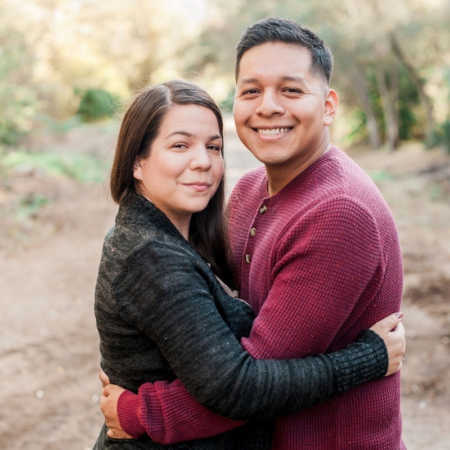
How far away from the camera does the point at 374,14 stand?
16422 millimetres

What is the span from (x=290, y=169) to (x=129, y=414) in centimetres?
101

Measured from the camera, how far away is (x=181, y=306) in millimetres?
1628

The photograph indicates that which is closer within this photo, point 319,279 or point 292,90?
point 319,279

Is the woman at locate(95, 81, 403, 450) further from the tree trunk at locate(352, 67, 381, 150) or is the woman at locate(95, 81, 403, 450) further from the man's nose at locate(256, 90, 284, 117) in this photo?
the tree trunk at locate(352, 67, 381, 150)

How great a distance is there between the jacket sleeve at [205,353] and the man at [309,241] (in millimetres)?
76

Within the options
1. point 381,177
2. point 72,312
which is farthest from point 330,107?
point 381,177

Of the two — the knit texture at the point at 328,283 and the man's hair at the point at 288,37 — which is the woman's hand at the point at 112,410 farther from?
the man's hair at the point at 288,37

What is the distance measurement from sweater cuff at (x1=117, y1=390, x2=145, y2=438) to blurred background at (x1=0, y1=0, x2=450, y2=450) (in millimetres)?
1140

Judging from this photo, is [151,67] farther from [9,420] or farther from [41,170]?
[9,420]

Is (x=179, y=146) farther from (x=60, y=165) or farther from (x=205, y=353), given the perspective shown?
(x=60, y=165)

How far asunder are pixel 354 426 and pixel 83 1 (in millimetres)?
22373

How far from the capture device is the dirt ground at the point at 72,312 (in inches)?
175

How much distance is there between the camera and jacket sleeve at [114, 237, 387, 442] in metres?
1.62

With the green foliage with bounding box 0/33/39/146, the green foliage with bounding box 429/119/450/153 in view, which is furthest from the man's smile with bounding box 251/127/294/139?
the green foliage with bounding box 429/119/450/153
